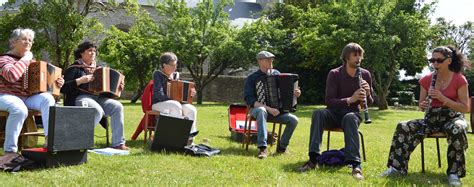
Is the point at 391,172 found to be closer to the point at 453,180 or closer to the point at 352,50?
the point at 453,180

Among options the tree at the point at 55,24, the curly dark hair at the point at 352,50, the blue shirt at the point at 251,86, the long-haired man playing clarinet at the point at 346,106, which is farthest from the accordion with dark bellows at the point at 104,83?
the tree at the point at 55,24

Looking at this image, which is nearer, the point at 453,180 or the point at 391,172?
the point at 453,180

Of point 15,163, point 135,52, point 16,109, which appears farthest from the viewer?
point 135,52

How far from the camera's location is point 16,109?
18.4ft

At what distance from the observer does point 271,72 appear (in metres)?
7.52

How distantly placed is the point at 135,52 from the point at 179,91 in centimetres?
1861

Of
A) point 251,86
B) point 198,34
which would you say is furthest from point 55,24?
point 251,86

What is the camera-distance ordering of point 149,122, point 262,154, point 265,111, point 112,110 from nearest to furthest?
point 262,154
point 112,110
point 265,111
point 149,122

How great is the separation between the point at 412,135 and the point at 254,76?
261 centimetres

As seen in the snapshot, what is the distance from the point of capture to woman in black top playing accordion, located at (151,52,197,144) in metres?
7.42

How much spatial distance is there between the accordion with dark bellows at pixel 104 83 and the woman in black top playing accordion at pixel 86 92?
92 mm

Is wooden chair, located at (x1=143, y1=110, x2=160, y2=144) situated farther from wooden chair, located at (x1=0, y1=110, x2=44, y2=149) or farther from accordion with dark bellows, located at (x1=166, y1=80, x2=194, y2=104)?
wooden chair, located at (x1=0, y1=110, x2=44, y2=149)

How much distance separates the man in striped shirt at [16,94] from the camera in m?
5.55

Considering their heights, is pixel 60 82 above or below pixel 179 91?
above
